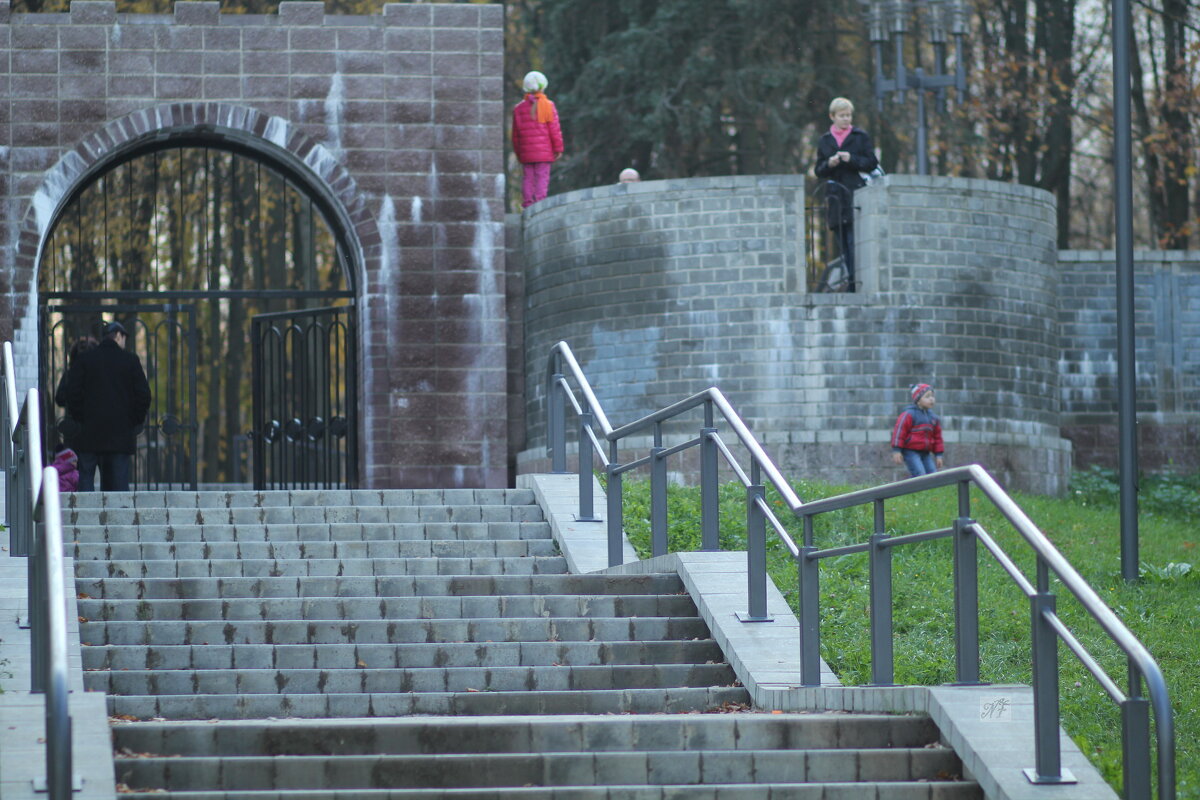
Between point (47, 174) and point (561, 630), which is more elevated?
point (47, 174)

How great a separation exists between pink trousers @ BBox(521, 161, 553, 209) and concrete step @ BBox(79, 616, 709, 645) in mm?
9623

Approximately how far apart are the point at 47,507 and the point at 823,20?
20.7 meters

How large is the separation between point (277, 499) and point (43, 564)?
4194 millimetres

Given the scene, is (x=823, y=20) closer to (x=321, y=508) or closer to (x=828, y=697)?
(x=321, y=508)

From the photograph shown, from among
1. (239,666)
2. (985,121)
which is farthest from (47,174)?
(985,121)

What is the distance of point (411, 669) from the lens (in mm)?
8281

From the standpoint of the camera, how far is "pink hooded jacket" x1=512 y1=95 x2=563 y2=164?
17719 millimetres

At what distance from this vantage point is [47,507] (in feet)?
22.9

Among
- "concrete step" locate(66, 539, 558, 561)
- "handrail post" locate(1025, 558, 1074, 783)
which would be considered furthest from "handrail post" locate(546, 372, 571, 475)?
"handrail post" locate(1025, 558, 1074, 783)

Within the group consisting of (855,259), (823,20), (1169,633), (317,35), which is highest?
(823,20)

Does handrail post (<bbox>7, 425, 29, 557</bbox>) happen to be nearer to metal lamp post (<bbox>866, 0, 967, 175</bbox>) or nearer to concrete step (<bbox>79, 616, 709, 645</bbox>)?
concrete step (<bbox>79, 616, 709, 645</bbox>)

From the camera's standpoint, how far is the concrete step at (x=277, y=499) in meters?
11.8

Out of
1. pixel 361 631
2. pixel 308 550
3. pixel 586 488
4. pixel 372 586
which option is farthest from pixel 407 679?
pixel 586 488

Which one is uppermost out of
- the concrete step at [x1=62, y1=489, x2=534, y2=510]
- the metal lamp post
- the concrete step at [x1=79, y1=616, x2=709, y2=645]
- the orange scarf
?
the metal lamp post
